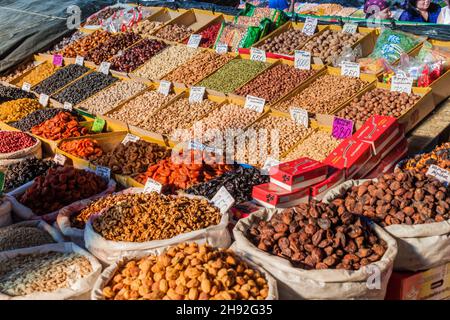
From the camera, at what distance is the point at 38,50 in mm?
6613

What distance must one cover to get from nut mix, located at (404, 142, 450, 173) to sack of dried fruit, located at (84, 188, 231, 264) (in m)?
1.15

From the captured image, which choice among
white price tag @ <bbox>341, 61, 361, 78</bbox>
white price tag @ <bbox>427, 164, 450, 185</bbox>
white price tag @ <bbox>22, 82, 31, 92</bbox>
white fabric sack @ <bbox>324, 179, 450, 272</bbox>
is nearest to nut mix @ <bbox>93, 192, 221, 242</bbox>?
white fabric sack @ <bbox>324, 179, 450, 272</bbox>

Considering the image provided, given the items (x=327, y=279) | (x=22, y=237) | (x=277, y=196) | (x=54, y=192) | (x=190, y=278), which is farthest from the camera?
(x=54, y=192)

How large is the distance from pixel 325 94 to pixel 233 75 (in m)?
0.89

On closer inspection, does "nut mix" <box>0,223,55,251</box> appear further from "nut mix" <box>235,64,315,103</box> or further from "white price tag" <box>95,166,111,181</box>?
"nut mix" <box>235,64,315,103</box>

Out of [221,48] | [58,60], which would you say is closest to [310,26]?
[221,48]

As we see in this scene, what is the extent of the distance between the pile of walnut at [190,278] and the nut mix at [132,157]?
4.69 ft

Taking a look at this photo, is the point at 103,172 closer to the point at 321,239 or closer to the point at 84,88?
the point at 84,88

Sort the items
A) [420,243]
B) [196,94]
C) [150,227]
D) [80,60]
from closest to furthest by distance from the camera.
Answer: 1. [420,243]
2. [150,227]
3. [196,94]
4. [80,60]

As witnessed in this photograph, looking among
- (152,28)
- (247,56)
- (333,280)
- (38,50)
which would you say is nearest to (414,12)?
(247,56)

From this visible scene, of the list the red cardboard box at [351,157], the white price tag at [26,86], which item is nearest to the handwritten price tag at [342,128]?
the red cardboard box at [351,157]

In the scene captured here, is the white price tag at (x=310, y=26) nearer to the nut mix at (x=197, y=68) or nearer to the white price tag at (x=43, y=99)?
the nut mix at (x=197, y=68)

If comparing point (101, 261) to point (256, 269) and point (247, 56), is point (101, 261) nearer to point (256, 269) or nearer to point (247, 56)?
point (256, 269)

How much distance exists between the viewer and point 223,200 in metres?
3.23
